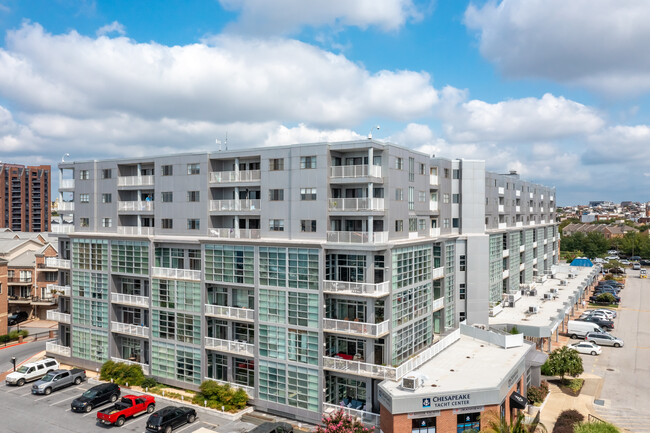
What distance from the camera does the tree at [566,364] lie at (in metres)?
43.5

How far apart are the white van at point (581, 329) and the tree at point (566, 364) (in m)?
19.8

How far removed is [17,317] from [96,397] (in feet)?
137

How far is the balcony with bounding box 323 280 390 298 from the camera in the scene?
34062 millimetres

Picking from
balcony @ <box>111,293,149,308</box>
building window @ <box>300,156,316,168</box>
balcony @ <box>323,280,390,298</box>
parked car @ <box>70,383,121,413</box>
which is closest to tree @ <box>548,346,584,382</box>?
balcony @ <box>323,280,390,298</box>

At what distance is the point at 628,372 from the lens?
159 ft

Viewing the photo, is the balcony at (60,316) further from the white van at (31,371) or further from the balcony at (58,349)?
the white van at (31,371)

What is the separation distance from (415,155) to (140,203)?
88.2 ft

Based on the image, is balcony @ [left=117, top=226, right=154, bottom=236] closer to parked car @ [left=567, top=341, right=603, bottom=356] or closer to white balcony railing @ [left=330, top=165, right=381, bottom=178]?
white balcony railing @ [left=330, top=165, right=381, bottom=178]

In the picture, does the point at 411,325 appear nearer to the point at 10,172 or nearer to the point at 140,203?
the point at 140,203

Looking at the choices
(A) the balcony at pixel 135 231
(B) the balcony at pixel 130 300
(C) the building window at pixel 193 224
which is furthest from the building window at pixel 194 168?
(B) the balcony at pixel 130 300

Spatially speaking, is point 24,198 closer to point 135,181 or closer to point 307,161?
point 135,181

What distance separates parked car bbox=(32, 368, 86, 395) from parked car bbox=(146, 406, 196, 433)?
13850 millimetres

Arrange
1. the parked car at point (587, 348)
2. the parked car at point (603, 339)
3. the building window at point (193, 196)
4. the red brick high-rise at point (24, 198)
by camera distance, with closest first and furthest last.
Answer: the building window at point (193, 196) → the parked car at point (587, 348) → the parked car at point (603, 339) → the red brick high-rise at point (24, 198)

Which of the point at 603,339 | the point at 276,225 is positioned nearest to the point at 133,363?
the point at 276,225
